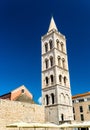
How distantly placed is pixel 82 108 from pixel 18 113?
24.2m

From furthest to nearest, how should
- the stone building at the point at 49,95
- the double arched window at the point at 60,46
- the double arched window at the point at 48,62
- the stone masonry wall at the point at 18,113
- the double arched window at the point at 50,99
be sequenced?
the double arched window at the point at 60,46 → the double arched window at the point at 48,62 → the double arched window at the point at 50,99 → the stone building at the point at 49,95 → the stone masonry wall at the point at 18,113

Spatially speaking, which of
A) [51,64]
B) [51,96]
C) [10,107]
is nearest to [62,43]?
[51,64]

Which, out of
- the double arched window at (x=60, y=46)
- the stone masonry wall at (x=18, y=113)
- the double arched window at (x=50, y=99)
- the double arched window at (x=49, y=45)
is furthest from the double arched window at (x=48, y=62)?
the stone masonry wall at (x=18, y=113)

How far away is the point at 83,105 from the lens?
44.7 meters

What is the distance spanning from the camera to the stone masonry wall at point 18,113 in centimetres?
2295

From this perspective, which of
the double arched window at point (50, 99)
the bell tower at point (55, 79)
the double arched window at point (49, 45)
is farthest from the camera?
the double arched window at point (49, 45)

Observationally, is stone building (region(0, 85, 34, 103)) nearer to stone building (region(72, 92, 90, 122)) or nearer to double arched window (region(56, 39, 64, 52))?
double arched window (region(56, 39, 64, 52))

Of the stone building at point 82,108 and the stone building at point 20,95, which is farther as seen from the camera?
the stone building at point 82,108

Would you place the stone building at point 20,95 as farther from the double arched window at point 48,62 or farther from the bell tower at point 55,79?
the double arched window at point 48,62

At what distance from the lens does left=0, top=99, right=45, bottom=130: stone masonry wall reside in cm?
2295

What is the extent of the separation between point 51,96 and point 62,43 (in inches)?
457

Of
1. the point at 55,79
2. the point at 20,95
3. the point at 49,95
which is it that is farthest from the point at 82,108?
the point at 20,95

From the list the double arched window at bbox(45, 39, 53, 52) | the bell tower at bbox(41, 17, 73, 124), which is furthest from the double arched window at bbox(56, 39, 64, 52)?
the double arched window at bbox(45, 39, 53, 52)

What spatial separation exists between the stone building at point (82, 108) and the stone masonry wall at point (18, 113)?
1777 cm
